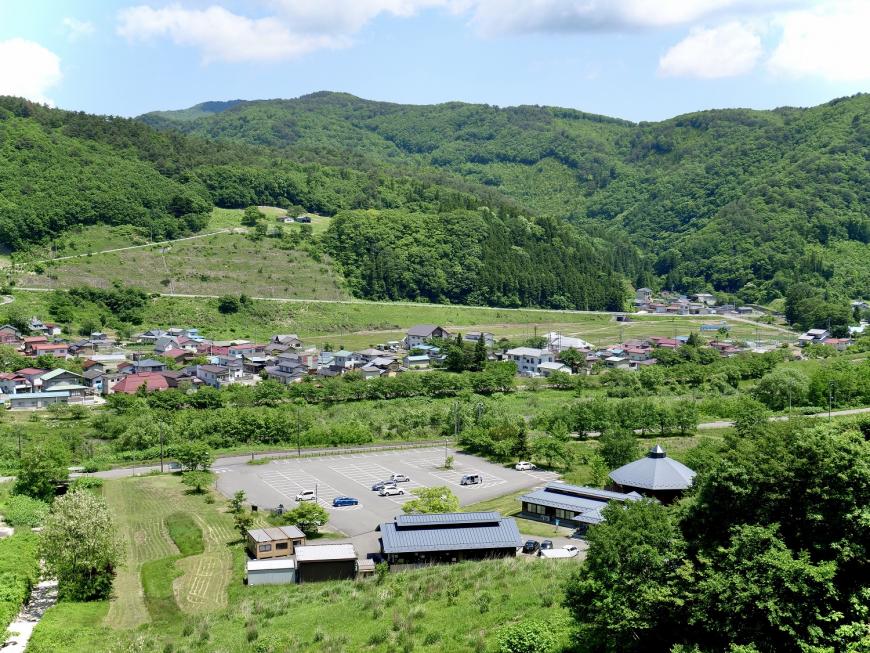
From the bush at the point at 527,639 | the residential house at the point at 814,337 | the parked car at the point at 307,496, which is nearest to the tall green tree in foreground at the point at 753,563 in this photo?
the bush at the point at 527,639

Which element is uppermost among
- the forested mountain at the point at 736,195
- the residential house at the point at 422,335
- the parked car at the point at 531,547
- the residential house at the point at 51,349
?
the forested mountain at the point at 736,195

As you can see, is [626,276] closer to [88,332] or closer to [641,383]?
[641,383]

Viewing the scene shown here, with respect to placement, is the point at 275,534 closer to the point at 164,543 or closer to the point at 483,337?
the point at 164,543

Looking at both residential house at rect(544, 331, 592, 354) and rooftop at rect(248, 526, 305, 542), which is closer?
rooftop at rect(248, 526, 305, 542)

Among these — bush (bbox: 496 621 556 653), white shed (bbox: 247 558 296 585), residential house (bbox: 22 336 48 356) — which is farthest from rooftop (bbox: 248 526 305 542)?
residential house (bbox: 22 336 48 356)

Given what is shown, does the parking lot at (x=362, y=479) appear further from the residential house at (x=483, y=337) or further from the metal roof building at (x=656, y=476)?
the residential house at (x=483, y=337)

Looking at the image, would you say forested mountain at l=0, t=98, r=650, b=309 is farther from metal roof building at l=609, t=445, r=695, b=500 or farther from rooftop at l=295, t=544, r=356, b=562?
rooftop at l=295, t=544, r=356, b=562
